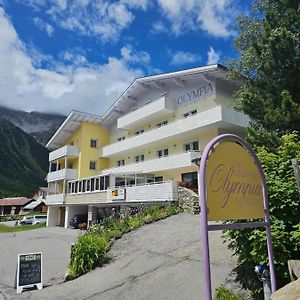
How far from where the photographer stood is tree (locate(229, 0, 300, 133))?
44.0 feet

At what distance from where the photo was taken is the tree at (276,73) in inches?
528

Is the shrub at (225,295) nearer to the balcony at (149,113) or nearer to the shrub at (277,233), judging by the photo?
the shrub at (277,233)

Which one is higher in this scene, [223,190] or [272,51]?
[272,51]

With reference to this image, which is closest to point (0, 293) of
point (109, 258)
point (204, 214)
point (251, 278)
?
point (109, 258)

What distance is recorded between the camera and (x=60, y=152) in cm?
4194

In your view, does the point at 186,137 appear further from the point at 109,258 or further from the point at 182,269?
the point at 182,269

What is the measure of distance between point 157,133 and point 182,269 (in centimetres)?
2115

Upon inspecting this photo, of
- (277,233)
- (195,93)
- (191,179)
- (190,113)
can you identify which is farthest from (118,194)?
(277,233)

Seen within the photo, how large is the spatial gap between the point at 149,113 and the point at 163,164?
19.5 ft

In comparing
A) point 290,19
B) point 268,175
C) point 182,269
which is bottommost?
point 182,269

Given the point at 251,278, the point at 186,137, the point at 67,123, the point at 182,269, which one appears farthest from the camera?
the point at 67,123

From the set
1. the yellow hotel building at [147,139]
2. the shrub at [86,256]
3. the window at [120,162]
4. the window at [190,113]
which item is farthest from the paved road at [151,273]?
the window at [120,162]

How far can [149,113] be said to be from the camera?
3156cm

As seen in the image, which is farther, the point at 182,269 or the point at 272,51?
the point at 272,51
